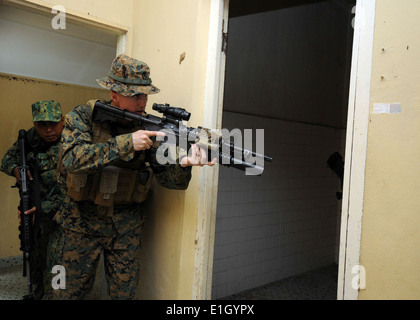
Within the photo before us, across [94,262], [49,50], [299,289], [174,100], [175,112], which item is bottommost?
[299,289]

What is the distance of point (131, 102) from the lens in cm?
200

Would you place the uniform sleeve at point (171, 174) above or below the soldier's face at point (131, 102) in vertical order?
below

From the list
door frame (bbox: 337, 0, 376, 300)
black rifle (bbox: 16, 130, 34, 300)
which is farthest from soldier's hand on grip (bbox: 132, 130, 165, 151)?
black rifle (bbox: 16, 130, 34, 300)

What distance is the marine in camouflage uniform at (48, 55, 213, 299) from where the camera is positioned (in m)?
1.96

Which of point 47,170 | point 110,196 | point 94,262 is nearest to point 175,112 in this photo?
point 110,196

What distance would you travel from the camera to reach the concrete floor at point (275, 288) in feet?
A: 10.5

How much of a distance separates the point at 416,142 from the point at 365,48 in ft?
1.43

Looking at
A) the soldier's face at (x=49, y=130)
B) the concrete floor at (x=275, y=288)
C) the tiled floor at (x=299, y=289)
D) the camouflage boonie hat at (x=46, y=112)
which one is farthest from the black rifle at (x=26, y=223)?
the tiled floor at (x=299, y=289)

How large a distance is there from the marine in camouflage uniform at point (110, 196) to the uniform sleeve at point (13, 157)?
43.9 inches

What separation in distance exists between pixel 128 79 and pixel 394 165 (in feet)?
4.79

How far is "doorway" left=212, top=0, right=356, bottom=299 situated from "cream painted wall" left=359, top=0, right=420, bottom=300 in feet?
5.03

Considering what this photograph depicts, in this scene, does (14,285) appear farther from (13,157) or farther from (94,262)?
(94,262)

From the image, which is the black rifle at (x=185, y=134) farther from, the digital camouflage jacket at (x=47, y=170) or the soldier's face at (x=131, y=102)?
the digital camouflage jacket at (x=47, y=170)

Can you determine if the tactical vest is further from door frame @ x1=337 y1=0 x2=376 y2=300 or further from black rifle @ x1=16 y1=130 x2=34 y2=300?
door frame @ x1=337 y1=0 x2=376 y2=300
